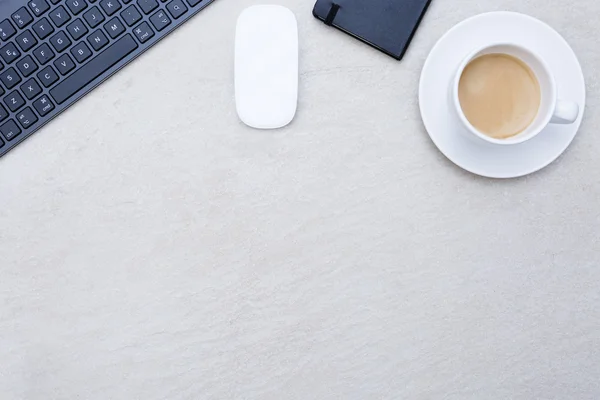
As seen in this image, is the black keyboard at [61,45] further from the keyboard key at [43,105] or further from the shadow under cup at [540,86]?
the shadow under cup at [540,86]

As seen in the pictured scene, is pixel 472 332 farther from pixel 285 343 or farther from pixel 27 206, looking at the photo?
pixel 27 206

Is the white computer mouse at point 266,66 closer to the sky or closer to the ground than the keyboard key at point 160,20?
closer to the ground

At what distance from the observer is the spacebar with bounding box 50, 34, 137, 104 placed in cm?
64

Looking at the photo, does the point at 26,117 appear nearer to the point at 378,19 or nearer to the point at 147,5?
the point at 147,5

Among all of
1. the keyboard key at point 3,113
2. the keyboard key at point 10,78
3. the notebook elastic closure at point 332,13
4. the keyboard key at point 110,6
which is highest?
the keyboard key at point 110,6

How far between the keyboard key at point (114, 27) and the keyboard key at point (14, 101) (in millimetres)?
109

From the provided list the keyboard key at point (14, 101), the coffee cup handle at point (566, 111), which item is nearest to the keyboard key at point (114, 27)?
the keyboard key at point (14, 101)

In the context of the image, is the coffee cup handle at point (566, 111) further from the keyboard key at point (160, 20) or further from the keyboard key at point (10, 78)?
the keyboard key at point (10, 78)

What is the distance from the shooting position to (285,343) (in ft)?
2.16

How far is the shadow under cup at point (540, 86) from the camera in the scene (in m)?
0.59

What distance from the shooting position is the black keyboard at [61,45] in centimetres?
63

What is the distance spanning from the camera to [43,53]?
25.0 inches

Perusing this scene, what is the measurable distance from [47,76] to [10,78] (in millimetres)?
35

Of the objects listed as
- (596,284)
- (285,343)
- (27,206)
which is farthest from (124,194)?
(596,284)
